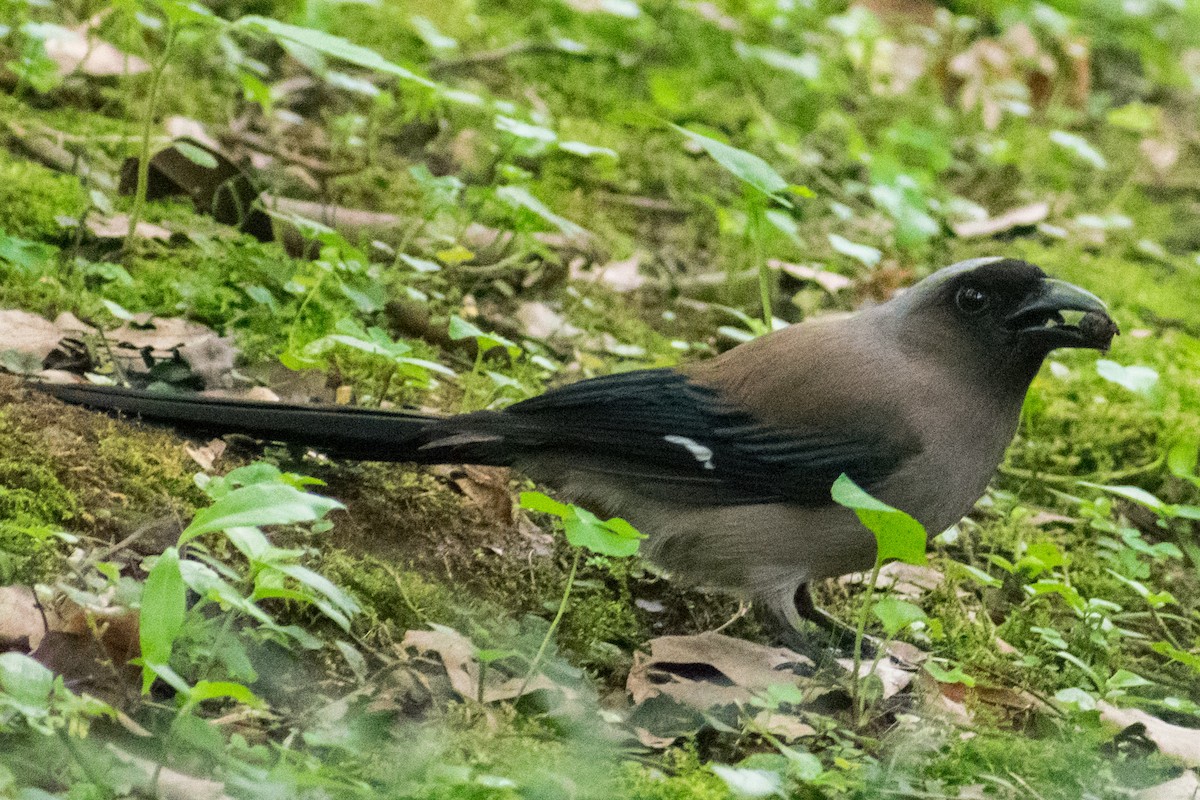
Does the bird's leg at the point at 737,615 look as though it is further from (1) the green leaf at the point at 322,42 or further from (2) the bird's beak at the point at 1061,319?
(1) the green leaf at the point at 322,42

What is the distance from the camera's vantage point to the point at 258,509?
2.27 m

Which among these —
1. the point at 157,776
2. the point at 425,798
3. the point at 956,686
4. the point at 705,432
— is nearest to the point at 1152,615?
the point at 956,686

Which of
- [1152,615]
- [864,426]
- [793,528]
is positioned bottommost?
[1152,615]

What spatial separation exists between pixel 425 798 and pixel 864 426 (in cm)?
170

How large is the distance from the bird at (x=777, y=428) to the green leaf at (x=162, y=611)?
1353 millimetres

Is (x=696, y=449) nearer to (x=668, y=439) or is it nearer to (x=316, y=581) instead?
(x=668, y=439)

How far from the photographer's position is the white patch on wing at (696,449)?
12.0 feet

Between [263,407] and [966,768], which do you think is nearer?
[966,768]

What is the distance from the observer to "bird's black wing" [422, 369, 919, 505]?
3578 mm

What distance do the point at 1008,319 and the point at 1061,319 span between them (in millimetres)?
150

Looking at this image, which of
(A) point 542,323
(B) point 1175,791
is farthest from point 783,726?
(A) point 542,323

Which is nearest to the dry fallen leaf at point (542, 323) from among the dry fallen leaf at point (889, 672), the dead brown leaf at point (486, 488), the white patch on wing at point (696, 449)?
the dead brown leaf at point (486, 488)

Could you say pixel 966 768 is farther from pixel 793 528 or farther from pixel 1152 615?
pixel 1152 615

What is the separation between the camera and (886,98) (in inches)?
345
